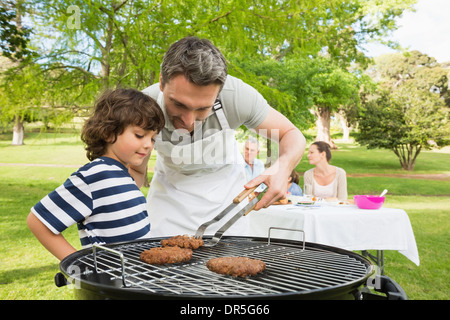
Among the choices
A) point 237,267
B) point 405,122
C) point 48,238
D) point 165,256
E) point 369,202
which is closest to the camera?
point 237,267

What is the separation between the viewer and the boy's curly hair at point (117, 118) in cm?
198

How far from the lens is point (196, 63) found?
5.84ft

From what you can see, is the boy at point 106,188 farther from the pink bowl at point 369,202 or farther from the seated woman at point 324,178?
the seated woman at point 324,178

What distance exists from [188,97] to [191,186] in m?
0.81

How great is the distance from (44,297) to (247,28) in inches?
190

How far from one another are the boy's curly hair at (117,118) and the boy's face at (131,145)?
0.08 feet

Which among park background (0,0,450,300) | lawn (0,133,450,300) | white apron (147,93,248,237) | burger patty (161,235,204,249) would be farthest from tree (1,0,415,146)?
burger patty (161,235,204,249)

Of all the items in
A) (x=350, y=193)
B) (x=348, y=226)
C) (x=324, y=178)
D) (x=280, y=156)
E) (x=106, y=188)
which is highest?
(x=280, y=156)

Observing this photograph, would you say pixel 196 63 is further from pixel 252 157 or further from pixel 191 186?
pixel 252 157

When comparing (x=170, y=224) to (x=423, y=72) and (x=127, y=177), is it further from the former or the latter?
(x=423, y=72)

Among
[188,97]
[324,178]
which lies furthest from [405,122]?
[188,97]

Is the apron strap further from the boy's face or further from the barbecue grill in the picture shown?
the barbecue grill

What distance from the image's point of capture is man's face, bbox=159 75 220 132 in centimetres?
183

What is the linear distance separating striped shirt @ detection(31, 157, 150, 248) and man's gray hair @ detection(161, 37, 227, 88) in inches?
21.9
